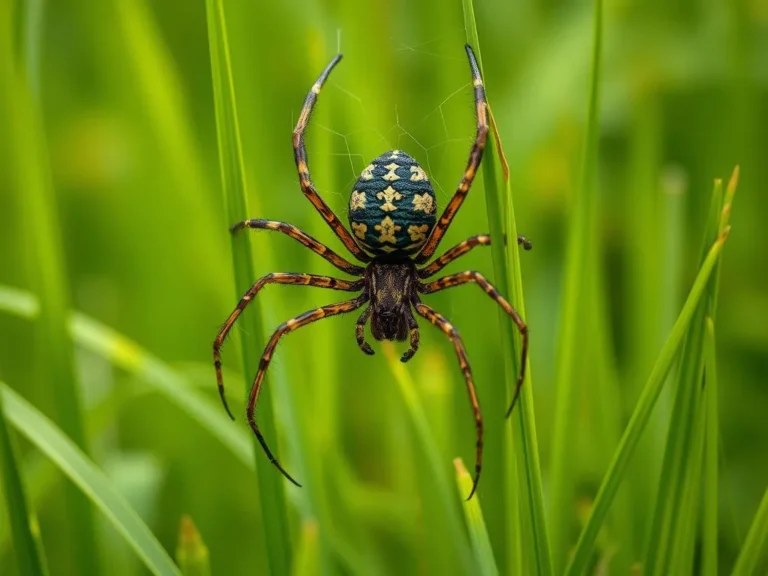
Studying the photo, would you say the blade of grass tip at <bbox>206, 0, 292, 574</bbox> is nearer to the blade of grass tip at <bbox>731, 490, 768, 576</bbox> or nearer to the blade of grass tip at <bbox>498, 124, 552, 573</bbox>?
the blade of grass tip at <bbox>498, 124, 552, 573</bbox>

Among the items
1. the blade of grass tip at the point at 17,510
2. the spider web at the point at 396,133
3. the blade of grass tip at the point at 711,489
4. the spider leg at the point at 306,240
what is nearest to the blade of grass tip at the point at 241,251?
the spider leg at the point at 306,240

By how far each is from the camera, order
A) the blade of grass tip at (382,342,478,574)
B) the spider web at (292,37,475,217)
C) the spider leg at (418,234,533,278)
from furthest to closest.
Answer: the spider web at (292,37,475,217)
the spider leg at (418,234,533,278)
the blade of grass tip at (382,342,478,574)

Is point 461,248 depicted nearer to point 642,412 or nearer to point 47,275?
point 642,412

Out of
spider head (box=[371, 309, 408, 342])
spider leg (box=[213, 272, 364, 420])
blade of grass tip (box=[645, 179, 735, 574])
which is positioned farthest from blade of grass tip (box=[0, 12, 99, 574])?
blade of grass tip (box=[645, 179, 735, 574])

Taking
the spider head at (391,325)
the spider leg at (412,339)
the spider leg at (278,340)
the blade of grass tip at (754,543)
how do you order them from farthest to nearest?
the spider head at (391,325)
the spider leg at (412,339)
the spider leg at (278,340)
the blade of grass tip at (754,543)

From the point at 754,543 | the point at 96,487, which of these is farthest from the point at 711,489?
the point at 96,487

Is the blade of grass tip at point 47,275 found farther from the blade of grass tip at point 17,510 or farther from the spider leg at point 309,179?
the spider leg at point 309,179

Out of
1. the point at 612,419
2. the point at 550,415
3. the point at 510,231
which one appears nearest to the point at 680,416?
the point at 510,231
